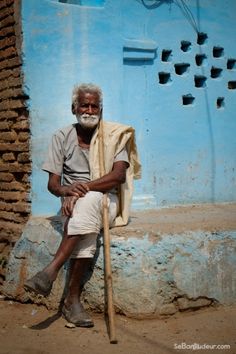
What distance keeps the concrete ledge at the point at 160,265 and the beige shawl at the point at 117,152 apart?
0.21 meters

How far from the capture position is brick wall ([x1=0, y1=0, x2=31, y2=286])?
4.77 meters

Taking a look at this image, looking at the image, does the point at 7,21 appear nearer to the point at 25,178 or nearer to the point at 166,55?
the point at 25,178

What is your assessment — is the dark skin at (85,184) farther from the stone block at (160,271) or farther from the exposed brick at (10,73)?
the exposed brick at (10,73)

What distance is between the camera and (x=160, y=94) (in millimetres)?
5422

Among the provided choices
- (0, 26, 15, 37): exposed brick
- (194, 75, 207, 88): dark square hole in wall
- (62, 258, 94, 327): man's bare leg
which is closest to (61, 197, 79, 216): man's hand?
(62, 258, 94, 327): man's bare leg

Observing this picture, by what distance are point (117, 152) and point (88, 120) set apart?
0.34 m

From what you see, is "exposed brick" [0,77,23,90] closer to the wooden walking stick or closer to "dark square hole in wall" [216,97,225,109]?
the wooden walking stick

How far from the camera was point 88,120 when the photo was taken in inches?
151

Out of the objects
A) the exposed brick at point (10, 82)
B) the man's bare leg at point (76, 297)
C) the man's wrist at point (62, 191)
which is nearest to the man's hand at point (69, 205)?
the man's wrist at point (62, 191)

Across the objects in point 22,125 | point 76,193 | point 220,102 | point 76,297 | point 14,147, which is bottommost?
point 76,297

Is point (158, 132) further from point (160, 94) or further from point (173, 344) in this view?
point (173, 344)

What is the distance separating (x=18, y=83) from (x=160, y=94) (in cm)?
158

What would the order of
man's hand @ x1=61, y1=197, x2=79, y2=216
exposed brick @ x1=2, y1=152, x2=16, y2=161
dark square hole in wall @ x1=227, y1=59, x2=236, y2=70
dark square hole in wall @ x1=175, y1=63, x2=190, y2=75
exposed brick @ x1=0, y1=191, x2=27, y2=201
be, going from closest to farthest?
man's hand @ x1=61, y1=197, x2=79, y2=216
exposed brick @ x1=0, y1=191, x2=27, y2=201
exposed brick @ x1=2, y1=152, x2=16, y2=161
dark square hole in wall @ x1=175, y1=63, x2=190, y2=75
dark square hole in wall @ x1=227, y1=59, x2=236, y2=70

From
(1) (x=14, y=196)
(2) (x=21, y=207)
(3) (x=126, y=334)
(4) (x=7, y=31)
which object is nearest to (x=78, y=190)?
(3) (x=126, y=334)
